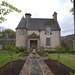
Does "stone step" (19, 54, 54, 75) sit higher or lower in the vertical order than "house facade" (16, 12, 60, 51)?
lower

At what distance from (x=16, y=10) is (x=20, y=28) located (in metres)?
17.0

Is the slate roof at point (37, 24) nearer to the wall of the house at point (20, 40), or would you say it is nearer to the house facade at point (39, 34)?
the house facade at point (39, 34)

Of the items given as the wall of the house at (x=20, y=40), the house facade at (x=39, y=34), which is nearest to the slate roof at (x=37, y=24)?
the house facade at (x=39, y=34)

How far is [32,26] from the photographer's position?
21016 millimetres

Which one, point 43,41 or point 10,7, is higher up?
point 10,7

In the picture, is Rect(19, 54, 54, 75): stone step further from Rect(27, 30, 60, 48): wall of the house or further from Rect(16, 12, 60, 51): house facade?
Rect(27, 30, 60, 48): wall of the house

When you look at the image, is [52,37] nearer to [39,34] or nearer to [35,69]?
[39,34]

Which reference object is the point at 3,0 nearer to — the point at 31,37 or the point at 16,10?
the point at 16,10

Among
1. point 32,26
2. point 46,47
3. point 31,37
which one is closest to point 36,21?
point 32,26

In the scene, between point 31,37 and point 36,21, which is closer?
point 31,37

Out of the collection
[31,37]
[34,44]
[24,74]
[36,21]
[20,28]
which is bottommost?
[24,74]

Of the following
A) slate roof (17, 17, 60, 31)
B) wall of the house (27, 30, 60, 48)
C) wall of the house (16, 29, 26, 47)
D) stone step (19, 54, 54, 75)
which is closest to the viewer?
stone step (19, 54, 54, 75)

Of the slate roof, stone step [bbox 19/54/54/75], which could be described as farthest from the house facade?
stone step [bbox 19/54/54/75]

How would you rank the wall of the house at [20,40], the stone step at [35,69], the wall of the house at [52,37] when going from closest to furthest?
the stone step at [35,69] → the wall of the house at [20,40] → the wall of the house at [52,37]
